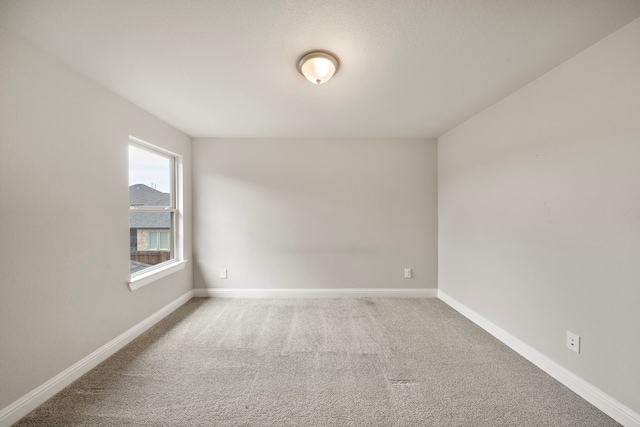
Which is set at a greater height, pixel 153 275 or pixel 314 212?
pixel 314 212

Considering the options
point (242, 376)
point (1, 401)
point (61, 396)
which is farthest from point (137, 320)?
point (242, 376)

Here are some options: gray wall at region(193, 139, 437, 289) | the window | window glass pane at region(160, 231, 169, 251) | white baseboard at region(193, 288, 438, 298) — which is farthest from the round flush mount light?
white baseboard at region(193, 288, 438, 298)

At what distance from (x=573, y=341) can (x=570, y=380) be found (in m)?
0.27

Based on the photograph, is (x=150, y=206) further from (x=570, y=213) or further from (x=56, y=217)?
(x=570, y=213)

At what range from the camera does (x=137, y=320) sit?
2348mm

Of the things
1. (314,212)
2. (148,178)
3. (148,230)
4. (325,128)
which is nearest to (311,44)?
(325,128)

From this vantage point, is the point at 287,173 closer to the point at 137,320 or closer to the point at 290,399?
the point at 137,320

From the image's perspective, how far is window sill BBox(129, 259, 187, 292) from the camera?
2289 mm

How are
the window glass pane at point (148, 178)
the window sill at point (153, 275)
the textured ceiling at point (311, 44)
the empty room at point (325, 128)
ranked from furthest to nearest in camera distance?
the window glass pane at point (148, 178) → the window sill at point (153, 275) → the empty room at point (325, 128) → the textured ceiling at point (311, 44)

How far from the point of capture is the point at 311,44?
1470 mm

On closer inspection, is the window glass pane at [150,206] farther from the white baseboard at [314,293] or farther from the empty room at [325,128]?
the white baseboard at [314,293]

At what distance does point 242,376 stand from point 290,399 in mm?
437

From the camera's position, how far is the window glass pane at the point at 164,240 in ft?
9.66

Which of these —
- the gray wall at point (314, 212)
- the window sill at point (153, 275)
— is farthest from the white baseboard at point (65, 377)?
the gray wall at point (314, 212)
